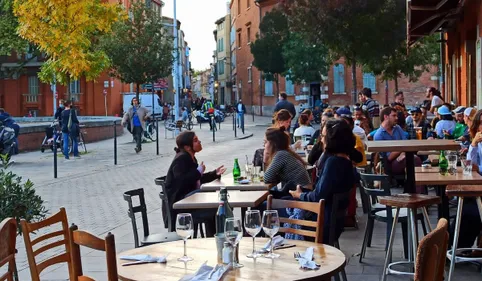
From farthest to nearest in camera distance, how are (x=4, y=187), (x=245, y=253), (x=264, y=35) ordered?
(x=264, y=35), (x=4, y=187), (x=245, y=253)

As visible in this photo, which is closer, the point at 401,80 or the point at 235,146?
the point at 235,146

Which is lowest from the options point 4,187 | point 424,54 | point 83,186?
point 83,186

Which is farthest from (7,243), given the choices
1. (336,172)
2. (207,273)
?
(336,172)

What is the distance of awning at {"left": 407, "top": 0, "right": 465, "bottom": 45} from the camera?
56.0 feet

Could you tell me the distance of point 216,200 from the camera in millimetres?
7336

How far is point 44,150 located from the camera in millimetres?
27406

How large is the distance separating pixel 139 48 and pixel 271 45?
15.6m

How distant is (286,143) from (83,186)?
29.5 feet

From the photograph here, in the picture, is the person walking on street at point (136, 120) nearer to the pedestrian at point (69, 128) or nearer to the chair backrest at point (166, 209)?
the pedestrian at point (69, 128)

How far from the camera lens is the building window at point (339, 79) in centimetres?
5638

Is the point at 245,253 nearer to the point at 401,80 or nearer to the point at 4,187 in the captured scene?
the point at 4,187

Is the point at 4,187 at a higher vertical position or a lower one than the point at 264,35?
lower

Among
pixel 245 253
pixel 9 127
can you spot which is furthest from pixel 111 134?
pixel 245 253

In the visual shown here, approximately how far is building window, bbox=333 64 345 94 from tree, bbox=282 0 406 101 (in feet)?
101
